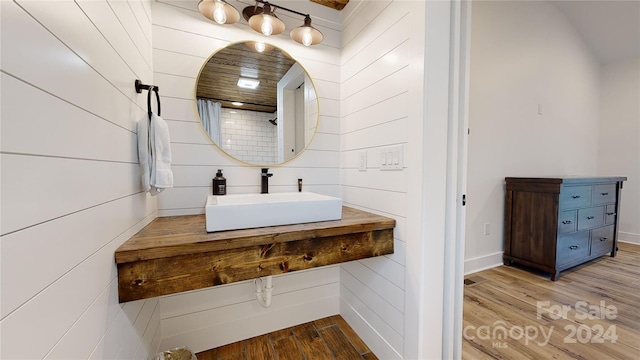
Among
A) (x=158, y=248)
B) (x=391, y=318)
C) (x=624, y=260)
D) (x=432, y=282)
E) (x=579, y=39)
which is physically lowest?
(x=624, y=260)

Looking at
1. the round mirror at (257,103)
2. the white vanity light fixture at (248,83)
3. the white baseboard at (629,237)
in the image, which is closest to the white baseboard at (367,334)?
the round mirror at (257,103)

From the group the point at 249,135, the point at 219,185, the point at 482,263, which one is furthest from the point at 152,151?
the point at 482,263

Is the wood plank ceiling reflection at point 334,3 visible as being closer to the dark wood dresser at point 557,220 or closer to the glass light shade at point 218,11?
the glass light shade at point 218,11

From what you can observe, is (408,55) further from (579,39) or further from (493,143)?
(579,39)

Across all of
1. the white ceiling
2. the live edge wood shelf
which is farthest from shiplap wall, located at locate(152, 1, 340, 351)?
the white ceiling

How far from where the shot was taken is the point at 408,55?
119 cm

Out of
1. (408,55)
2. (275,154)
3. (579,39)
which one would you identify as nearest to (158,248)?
(275,154)

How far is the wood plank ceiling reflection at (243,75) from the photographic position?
1.51m

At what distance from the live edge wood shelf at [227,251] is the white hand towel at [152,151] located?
0.23 m

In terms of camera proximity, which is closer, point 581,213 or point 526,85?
point 581,213

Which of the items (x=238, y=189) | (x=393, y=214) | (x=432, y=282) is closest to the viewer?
(x=432, y=282)

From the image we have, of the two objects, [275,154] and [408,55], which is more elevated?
[408,55]

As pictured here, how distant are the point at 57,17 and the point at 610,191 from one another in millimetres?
4363

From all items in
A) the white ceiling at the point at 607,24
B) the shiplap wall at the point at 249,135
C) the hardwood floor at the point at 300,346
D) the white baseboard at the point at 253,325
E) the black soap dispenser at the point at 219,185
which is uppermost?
the white ceiling at the point at 607,24
